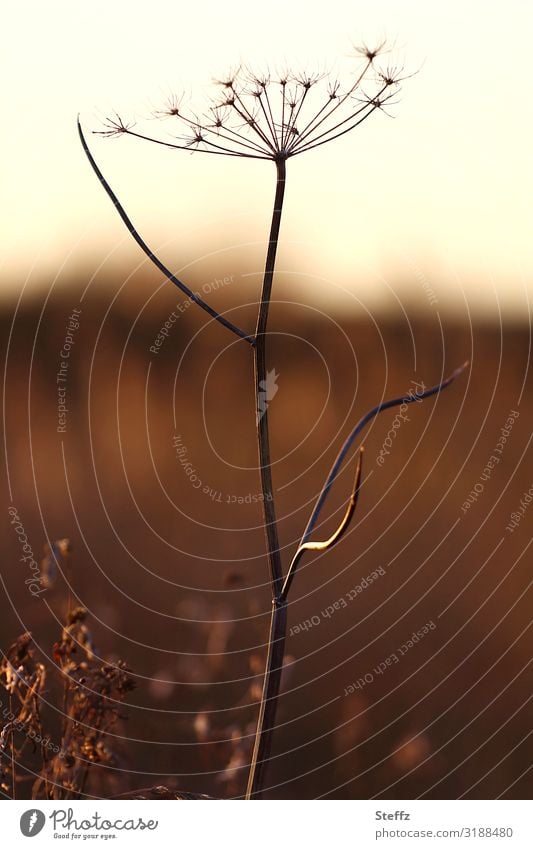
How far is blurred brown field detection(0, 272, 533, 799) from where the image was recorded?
8.12 feet

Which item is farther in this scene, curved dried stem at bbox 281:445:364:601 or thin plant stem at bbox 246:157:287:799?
thin plant stem at bbox 246:157:287:799

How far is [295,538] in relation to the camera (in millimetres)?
3229

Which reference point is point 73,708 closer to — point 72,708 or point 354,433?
point 72,708

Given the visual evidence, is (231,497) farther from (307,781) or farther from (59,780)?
(59,780)

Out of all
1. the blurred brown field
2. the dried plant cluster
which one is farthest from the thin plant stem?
the blurred brown field

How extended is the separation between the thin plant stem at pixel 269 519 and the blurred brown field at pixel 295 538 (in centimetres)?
67

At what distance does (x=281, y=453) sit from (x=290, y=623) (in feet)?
2.94

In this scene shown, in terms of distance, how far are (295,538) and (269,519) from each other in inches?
88.3

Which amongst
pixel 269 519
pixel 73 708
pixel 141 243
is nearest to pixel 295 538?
pixel 73 708

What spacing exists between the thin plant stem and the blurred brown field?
2.21 ft

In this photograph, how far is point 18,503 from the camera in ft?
11.5

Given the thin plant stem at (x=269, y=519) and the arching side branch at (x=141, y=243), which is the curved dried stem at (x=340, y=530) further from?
the arching side branch at (x=141, y=243)

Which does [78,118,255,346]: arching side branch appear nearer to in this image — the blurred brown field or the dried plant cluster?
the dried plant cluster

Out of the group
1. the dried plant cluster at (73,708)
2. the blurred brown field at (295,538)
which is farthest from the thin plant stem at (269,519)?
the blurred brown field at (295,538)
